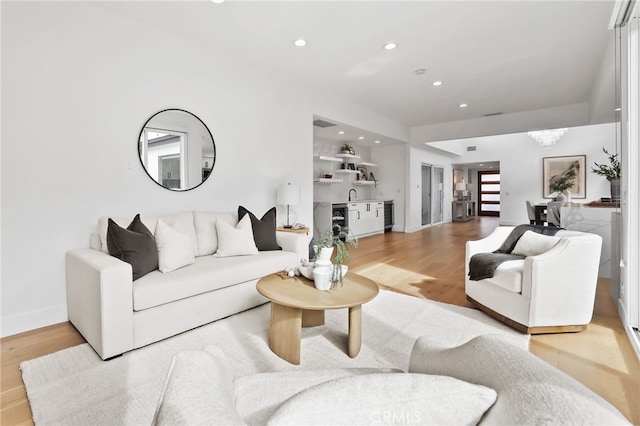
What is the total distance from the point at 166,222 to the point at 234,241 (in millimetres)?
632

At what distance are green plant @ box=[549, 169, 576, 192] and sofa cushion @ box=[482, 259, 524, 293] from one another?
26.8ft

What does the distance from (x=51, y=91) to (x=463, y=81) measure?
479cm

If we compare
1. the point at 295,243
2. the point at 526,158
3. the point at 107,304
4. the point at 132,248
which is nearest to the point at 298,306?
the point at 107,304

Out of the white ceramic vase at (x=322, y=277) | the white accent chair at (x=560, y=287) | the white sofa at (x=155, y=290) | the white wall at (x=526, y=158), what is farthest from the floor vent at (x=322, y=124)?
the white wall at (x=526, y=158)

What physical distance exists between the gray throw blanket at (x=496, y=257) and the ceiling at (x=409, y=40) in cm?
199

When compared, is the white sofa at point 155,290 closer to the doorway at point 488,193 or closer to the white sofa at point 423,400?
the white sofa at point 423,400

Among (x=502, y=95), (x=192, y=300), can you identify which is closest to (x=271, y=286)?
(x=192, y=300)

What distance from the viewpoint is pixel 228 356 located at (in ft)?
6.98

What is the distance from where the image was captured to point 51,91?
2.60 m

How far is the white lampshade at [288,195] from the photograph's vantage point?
416cm

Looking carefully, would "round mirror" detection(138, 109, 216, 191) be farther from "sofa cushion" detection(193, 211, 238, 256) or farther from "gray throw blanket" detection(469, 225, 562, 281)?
"gray throw blanket" detection(469, 225, 562, 281)

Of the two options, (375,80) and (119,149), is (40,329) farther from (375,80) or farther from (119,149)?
(375,80)

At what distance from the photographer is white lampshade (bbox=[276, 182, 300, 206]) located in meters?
4.16

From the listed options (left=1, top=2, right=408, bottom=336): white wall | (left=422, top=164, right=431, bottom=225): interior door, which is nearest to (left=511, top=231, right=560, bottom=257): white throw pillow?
(left=1, top=2, right=408, bottom=336): white wall
